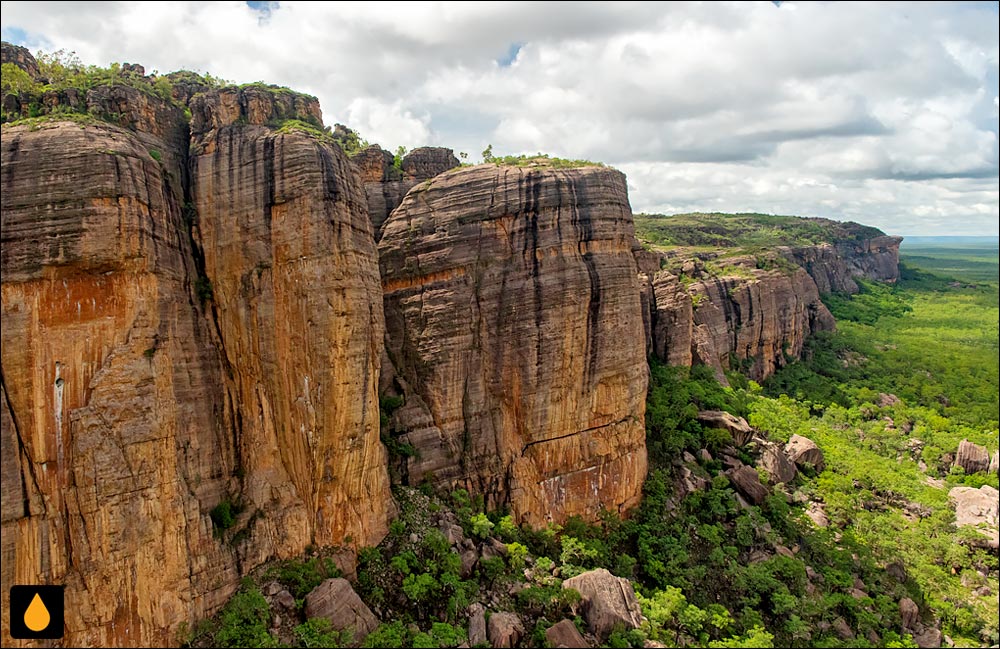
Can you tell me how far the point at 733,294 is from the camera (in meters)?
55.2

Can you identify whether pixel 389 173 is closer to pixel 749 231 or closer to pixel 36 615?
pixel 36 615

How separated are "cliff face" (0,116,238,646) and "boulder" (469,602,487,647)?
9.69m

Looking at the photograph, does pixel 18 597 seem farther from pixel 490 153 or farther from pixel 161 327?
pixel 490 153

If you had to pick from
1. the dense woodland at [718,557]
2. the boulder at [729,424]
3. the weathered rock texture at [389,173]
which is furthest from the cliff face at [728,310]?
the weathered rock texture at [389,173]

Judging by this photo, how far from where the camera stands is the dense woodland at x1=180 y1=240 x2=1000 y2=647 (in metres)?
23.1

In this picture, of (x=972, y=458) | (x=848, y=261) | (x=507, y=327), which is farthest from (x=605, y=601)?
(x=848, y=261)

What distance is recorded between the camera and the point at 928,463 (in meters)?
45.7

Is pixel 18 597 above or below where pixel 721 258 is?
below

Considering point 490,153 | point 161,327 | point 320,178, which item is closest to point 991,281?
point 490,153

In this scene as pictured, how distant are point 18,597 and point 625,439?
25455 mm

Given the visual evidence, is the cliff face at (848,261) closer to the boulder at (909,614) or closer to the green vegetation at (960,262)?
the green vegetation at (960,262)

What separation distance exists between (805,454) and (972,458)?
1713cm

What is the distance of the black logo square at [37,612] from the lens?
17297 mm

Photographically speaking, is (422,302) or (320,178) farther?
(422,302)
